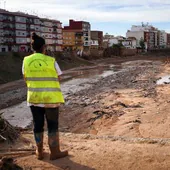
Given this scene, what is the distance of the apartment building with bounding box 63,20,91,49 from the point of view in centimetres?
9494

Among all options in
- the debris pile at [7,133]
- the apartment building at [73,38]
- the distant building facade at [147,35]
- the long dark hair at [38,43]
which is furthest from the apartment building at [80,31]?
the long dark hair at [38,43]

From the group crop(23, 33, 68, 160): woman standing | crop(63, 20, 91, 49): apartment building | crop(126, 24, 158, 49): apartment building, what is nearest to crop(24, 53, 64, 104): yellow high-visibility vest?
crop(23, 33, 68, 160): woman standing

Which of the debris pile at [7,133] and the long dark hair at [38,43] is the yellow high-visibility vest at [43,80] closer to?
the long dark hair at [38,43]

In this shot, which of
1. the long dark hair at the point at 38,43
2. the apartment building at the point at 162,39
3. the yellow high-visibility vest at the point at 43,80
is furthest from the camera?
the apartment building at the point at 162,39

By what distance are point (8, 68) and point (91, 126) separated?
31.2 metres

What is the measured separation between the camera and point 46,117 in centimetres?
505

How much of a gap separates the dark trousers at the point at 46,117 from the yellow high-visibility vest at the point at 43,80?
0.51 feet

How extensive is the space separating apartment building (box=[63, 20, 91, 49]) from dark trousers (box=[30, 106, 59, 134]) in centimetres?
8952

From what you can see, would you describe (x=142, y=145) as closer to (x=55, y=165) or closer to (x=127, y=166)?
(x=127, y=166)

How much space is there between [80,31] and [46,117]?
92.1 m

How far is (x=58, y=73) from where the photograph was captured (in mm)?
5035

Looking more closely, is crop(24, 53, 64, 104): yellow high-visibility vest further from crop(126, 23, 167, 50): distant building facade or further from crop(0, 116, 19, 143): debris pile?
crop(126, 23, 167, 50): distant building facade

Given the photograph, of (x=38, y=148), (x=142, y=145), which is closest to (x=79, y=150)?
(x=38, y=148)

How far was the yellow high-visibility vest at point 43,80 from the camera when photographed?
495 cm
